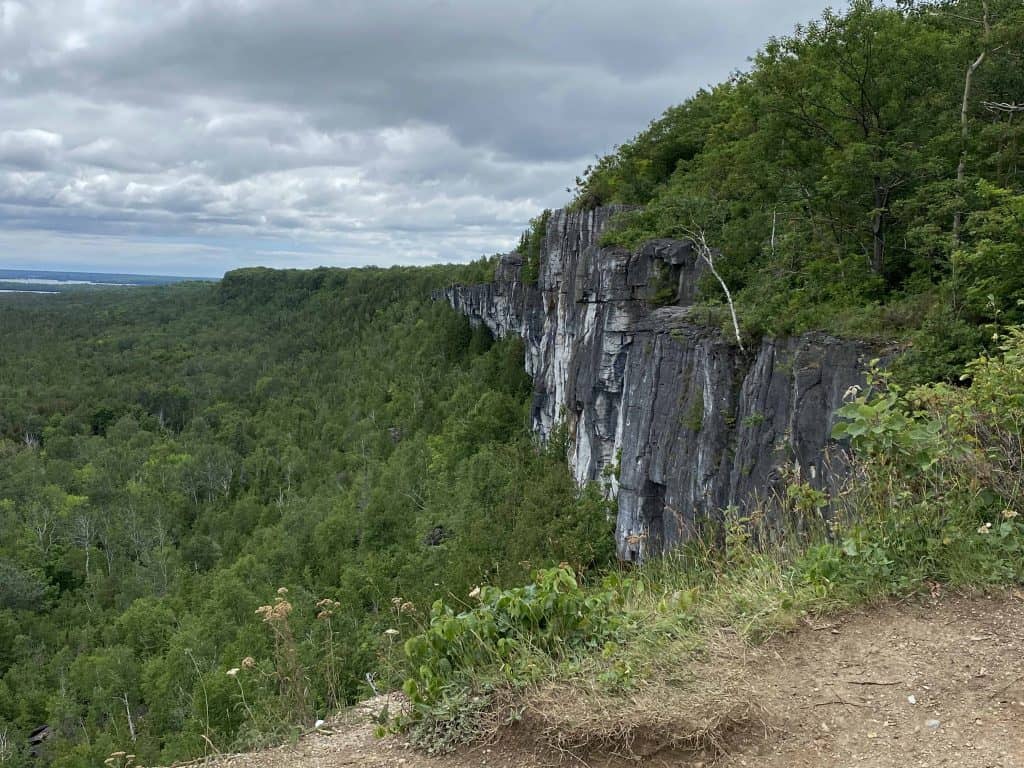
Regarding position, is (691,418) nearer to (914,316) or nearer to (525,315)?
(914,316)

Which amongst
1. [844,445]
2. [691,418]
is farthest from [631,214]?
[844,445]

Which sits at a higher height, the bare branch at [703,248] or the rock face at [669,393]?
the bare branch at [703,248]

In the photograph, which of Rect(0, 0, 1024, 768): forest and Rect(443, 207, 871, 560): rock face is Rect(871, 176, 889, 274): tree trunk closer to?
Rect(0, 0, 1024, 768): forest

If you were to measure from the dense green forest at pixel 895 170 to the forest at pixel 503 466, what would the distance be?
0.07 m

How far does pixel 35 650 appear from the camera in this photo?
39906 mm

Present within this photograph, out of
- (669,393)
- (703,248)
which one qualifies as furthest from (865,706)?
(703,248)

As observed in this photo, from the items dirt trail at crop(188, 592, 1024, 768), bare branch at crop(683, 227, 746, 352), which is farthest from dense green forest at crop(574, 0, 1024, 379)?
dirt trail at crop(188, 592, 1024, 768)

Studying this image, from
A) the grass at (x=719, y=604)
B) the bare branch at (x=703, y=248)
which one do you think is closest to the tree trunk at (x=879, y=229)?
the bare branch at (x=703, y=248)

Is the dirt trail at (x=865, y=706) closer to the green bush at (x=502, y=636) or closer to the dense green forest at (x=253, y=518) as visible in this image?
the green bush at (x=502, y=636)

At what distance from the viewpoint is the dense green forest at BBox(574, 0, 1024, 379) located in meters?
10.5

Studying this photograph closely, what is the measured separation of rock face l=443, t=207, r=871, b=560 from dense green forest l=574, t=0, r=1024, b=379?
3.83ft

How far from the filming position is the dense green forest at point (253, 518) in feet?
85.6

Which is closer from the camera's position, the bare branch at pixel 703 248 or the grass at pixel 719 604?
the grass at pixel 719 604

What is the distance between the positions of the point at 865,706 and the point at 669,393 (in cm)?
1631
